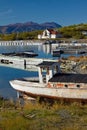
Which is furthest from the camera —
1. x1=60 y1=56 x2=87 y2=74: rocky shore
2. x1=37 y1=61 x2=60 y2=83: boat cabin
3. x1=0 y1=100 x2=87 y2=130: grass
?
x1=60 y1=56 x2=87 y2=74: rocky shore

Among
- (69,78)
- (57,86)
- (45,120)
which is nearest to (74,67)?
(69,78)

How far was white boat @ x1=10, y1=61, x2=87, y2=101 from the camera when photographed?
26.1 meters

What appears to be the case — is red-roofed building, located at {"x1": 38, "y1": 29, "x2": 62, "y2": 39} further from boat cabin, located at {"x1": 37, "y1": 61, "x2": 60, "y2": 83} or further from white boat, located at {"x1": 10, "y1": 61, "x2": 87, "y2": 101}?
white boat, located at {"x1": 10, "y1": 61, "x2": 87, "y2": 101}

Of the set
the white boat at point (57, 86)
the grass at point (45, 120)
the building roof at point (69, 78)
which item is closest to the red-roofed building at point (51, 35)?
the white boat at point (57, 86)

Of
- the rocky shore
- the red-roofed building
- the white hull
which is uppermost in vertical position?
the white hull

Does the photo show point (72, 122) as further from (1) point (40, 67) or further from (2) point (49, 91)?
(1) point (40, 67)

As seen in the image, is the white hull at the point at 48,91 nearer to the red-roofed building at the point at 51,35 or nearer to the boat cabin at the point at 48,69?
the boat cabin at the point at 48,69

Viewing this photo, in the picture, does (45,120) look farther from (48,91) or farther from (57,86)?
(48,91)

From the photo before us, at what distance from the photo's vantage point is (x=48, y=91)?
27.4 m

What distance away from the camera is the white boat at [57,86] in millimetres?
26125

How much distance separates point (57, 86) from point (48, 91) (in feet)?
2.96

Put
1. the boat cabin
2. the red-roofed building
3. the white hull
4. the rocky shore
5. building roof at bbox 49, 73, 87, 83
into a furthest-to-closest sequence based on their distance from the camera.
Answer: the red-roofed building → the rocky shore → the boat cabin → building roof at bbox 49, 73, 87, 83 → the white hull

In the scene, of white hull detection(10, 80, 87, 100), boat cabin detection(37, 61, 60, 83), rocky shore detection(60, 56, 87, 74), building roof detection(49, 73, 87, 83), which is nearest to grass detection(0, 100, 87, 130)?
white hull detection(10, 80, 87, 100)

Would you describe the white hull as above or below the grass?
below
